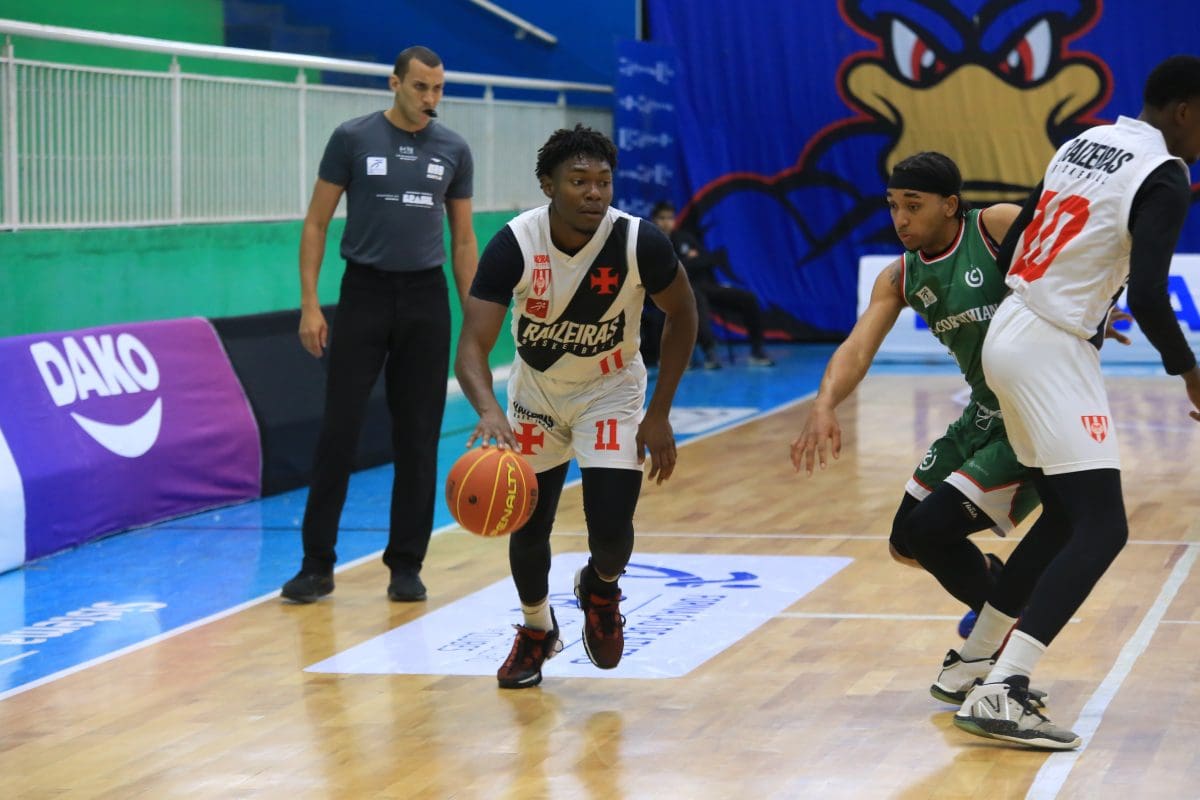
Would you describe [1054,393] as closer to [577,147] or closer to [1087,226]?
[1087,226]

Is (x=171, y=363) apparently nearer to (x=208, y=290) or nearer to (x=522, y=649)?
(x=208, y=290)

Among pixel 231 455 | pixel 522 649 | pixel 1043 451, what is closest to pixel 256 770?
pixel 522 649

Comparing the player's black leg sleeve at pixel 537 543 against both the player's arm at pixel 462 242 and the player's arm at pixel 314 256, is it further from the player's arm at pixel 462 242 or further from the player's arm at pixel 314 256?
the player's arm at pixel 314 256

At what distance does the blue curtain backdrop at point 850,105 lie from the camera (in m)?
19.2

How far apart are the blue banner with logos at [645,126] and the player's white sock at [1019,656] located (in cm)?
1324

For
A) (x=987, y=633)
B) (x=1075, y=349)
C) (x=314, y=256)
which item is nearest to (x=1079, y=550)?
(x=1075, y=349)

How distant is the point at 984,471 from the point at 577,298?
53.1 inches

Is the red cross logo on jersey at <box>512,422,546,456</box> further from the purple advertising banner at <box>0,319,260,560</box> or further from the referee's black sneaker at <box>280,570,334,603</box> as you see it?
the purple advertising banner at <box>0,319,260,560</box>

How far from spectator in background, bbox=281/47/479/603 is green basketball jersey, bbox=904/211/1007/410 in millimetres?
2476

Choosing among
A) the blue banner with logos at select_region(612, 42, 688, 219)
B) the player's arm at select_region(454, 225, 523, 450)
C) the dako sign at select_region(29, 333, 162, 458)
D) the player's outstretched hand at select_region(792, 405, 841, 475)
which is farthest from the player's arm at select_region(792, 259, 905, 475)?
the blue banner with logos at select_region(612, 42, 688, 219)

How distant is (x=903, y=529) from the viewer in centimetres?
559

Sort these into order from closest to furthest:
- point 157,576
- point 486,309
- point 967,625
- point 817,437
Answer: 1. point 817,437
2. point 486,309
3. point 967,625
4. point 157,576

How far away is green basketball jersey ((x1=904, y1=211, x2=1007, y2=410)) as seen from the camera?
5.45 m

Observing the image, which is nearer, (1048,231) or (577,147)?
(1048,231)
